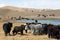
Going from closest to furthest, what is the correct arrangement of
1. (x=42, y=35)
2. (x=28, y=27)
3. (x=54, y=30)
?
(x=54, y=30) → (x=42, y=35) → (x=28, y=27)

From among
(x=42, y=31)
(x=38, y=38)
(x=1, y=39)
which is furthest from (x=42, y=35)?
(x=1, y=39)

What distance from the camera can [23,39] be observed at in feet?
69.6

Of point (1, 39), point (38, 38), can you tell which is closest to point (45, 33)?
point (38, 38)

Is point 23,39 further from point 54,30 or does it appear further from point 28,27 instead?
point 28,27

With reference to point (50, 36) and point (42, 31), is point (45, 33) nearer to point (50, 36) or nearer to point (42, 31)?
point (42, 31)

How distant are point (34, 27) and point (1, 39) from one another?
13.8ft

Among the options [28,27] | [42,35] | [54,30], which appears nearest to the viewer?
[54,30]

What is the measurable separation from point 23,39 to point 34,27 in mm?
3504

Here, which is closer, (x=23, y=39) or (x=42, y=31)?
(x=23, y=39)

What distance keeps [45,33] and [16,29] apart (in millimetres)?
3046

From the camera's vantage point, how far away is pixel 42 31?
2391 centimetres

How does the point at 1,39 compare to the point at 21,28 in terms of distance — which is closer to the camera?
the point at 1,39

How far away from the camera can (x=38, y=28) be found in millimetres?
23953

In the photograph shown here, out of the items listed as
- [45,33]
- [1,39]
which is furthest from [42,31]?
[1,39]
